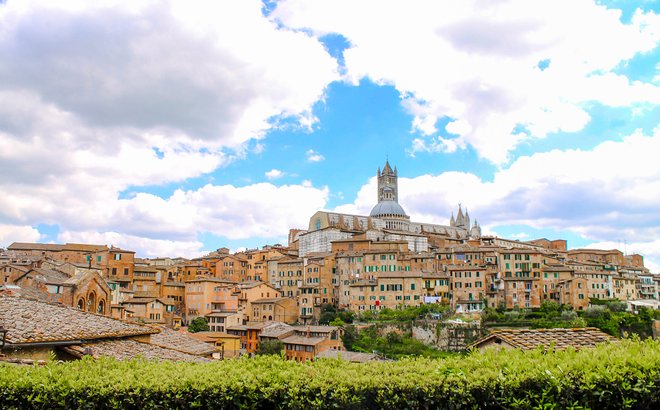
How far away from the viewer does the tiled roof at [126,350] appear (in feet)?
44.2

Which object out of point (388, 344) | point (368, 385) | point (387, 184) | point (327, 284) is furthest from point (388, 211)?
point (368, 385)

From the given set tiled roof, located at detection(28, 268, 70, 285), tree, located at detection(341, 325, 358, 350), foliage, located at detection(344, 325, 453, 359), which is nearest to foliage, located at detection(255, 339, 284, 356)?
tree, located at detection(341, 325, 358, 350)

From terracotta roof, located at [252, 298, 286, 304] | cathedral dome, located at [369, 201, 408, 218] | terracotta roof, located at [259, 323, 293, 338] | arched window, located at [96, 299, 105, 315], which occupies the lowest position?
terracotta roof, located at [259, 323, 293, 338]

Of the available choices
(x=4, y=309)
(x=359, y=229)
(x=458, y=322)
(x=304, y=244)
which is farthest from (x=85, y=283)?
(x=359, y=229)

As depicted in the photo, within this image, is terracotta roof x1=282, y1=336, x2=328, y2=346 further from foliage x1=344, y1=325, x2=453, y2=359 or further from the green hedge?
the green hedge

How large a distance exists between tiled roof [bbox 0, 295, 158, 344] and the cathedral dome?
115430 mm

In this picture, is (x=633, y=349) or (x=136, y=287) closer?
(x=633, y=349)

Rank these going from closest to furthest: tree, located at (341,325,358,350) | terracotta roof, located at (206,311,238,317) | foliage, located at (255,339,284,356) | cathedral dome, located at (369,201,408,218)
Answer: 1. foliage, located at (255,339,284,356)
2. tree, located at (341,325,358,350)
3. terracotta roof, located at (206,311,238,317)
4. cathedral dome, located at (369,201,408,218)

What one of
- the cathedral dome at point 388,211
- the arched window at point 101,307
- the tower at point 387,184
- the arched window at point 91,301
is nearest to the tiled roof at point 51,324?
the arched window at point 91,301

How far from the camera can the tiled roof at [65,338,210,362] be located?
530 inches

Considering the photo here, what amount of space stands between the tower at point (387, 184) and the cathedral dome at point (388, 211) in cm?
1990

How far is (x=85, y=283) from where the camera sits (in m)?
25.1

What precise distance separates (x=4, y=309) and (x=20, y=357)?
2.58m

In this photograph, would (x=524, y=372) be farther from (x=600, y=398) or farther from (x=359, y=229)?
(x=359, y=229)
